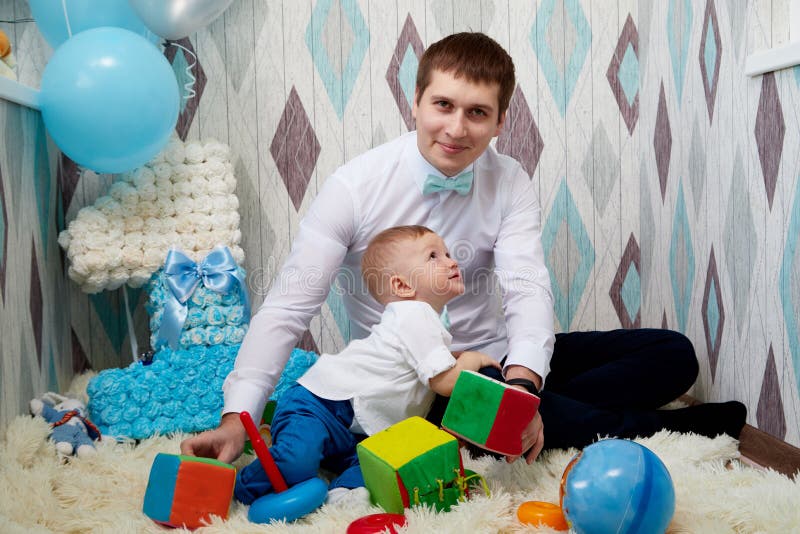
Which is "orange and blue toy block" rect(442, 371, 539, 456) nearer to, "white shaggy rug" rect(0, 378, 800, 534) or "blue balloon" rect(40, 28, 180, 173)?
"white shaggy rug" rect(0, 378, 800, 534)

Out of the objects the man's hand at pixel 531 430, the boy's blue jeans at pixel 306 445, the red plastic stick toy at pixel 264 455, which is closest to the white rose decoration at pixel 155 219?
the boy's blue jeans at pixel 306 445

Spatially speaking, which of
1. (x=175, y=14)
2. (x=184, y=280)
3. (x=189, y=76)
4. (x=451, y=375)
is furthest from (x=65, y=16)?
(x=451, y=375)

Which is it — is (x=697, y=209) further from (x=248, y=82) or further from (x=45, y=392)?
(x=45, y=392)

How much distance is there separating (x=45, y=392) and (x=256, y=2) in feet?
4.30

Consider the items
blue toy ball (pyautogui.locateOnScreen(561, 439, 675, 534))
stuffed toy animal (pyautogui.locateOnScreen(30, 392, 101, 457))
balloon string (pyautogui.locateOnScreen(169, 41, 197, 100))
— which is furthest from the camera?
balloon string (pyautogui.locateOnScreen(169, 41, 197, 100))

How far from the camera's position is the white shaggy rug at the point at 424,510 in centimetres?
116

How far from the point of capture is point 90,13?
1.96 m

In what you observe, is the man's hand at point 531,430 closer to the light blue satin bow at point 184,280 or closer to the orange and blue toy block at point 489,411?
the orange and blue toy block at point 489,411

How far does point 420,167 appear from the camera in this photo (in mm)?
1717

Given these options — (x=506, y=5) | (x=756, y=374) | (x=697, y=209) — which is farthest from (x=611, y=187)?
(x=756, y=374)

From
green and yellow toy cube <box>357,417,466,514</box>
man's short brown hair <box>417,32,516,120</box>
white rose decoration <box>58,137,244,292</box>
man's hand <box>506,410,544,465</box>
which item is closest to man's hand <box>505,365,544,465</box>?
man's hand <box>506,410,544,465</box>

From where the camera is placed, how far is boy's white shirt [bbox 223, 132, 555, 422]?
1485mm

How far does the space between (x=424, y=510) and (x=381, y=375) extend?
335 millimetres

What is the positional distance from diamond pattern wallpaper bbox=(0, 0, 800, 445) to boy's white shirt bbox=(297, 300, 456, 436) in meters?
0.94
